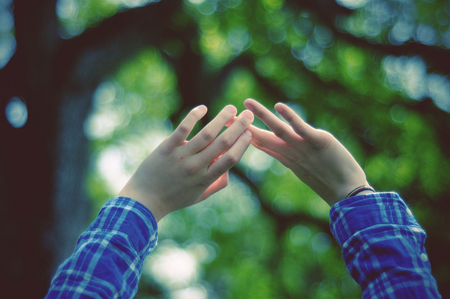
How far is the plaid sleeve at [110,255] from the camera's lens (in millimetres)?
714

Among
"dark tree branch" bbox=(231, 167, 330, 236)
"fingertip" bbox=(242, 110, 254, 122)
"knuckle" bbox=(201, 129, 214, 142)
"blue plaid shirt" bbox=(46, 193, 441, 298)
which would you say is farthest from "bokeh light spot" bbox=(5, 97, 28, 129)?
"dark tree branch" bbox=(231, 167, 330, 236)

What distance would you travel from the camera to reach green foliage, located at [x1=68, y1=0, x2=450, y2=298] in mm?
3500

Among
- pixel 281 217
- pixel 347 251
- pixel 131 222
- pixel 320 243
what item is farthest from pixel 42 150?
pixel 320 243

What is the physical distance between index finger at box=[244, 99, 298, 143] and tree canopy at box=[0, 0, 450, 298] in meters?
1.85

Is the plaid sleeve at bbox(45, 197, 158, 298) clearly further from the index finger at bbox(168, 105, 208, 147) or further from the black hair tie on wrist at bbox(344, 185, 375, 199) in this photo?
the black hair tie on wrist at bbox(344, 185, 375, 199)

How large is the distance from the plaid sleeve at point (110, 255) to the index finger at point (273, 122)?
25.7 inches

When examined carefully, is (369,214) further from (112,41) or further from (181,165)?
(112,41)

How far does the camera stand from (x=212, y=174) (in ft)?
3.60

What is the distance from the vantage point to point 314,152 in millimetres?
1162

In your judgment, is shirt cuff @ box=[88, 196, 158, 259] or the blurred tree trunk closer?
shirt cuff @ box=[88, 196, 158, 259]

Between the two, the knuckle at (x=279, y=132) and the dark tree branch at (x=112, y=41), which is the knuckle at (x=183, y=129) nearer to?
the knuckle at (x=279, y=132)

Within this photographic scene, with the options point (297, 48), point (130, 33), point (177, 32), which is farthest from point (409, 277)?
point (297, 48)

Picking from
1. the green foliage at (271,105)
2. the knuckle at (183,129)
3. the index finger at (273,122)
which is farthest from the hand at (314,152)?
the green foliage at (271,105)

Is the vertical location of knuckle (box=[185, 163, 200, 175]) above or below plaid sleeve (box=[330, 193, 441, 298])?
above
